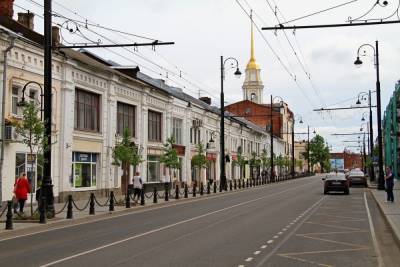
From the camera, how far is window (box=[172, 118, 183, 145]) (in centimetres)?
5217

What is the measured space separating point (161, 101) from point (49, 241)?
32.9 meters

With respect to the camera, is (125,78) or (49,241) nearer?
(49,241)

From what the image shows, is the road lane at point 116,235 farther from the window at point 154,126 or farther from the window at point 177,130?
the window at point 177,130

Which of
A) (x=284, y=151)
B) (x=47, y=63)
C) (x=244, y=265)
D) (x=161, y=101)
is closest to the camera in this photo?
(x=244, y=265)

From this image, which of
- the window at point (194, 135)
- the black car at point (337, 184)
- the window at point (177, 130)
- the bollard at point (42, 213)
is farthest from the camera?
the window at point (194, 135)

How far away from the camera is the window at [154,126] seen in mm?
46281

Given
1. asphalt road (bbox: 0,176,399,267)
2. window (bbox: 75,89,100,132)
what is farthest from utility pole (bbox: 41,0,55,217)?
window (bbox: 75,89,100,132)

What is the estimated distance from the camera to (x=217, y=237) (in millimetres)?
15945

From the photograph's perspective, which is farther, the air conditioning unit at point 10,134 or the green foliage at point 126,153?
the green foliage at point 126,153

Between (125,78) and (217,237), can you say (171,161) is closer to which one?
(125,78)

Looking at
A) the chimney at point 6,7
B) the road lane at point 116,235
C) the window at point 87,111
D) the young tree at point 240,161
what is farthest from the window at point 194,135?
the road lane at point 116,235

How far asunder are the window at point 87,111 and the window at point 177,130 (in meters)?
15.1

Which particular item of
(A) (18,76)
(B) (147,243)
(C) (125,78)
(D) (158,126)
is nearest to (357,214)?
(B) (147,243)

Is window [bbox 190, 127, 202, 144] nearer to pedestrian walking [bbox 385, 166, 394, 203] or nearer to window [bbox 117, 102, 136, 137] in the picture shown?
window [bbox 117, 102, 136, 137]
